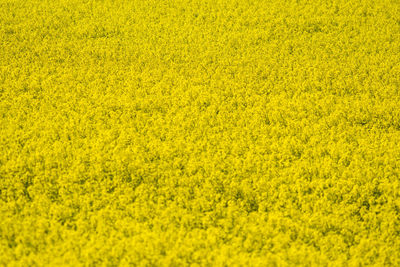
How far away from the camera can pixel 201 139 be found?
374 cm

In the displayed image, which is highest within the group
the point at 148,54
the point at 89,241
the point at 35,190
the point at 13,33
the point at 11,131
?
the point at 13,33

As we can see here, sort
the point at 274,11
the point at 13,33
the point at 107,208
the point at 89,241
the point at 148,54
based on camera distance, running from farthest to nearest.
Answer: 1. the point at 274,11
2. the point at 13,33
3. the point at 148,54
4. the point at 107,208
5. the point at 89,241

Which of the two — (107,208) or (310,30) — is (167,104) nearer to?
(107,208)

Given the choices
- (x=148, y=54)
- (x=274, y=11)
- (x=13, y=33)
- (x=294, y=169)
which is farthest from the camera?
(x=274, y=11)

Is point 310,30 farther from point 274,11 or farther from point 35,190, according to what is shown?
point 35,190

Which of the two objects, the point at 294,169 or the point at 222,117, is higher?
the point at 222,117

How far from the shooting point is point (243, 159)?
348cm

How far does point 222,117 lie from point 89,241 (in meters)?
1.74

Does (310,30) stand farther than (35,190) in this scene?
Yes

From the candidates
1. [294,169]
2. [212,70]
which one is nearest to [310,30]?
[212,70]

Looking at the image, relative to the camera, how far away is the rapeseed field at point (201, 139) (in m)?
2.81

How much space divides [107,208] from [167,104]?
1465mm

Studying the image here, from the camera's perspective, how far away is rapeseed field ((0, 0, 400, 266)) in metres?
2.81

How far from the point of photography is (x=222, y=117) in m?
4.00
